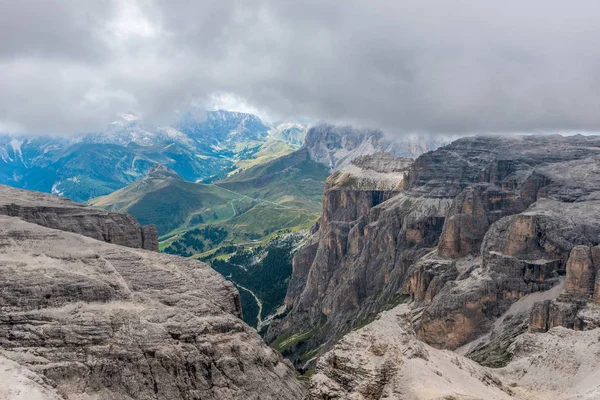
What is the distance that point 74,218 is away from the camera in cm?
12288

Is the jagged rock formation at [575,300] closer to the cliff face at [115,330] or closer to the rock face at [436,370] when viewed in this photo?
the rock face at [436,370]

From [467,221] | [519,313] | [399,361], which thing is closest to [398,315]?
[399,361]

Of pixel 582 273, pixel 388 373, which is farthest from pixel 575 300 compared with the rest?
pixel 388 373

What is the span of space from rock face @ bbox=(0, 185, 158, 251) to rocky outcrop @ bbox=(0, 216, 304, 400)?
18568mm

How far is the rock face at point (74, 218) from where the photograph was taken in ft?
385

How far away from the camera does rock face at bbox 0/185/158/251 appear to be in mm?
117438

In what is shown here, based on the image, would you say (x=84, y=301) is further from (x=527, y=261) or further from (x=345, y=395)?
(x=527, y=261)

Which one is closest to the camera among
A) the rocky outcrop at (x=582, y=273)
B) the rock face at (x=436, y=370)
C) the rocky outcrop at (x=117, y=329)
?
the rock face at (x=436, y=370)

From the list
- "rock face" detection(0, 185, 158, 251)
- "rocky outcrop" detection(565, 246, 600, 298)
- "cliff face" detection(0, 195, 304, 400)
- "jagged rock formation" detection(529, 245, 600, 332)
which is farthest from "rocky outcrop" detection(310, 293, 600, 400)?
"rock face" detection(0, 185, 158, 251)

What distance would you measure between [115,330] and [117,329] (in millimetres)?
316

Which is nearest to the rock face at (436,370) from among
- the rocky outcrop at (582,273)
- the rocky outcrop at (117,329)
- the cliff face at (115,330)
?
the cliff face at (115,330)

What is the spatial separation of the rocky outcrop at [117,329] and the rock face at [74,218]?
18.6 meters

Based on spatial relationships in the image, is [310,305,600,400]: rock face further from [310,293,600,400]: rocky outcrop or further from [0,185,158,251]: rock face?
[0,185,158,251]: rock face

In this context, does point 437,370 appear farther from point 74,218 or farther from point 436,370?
point 74,218
